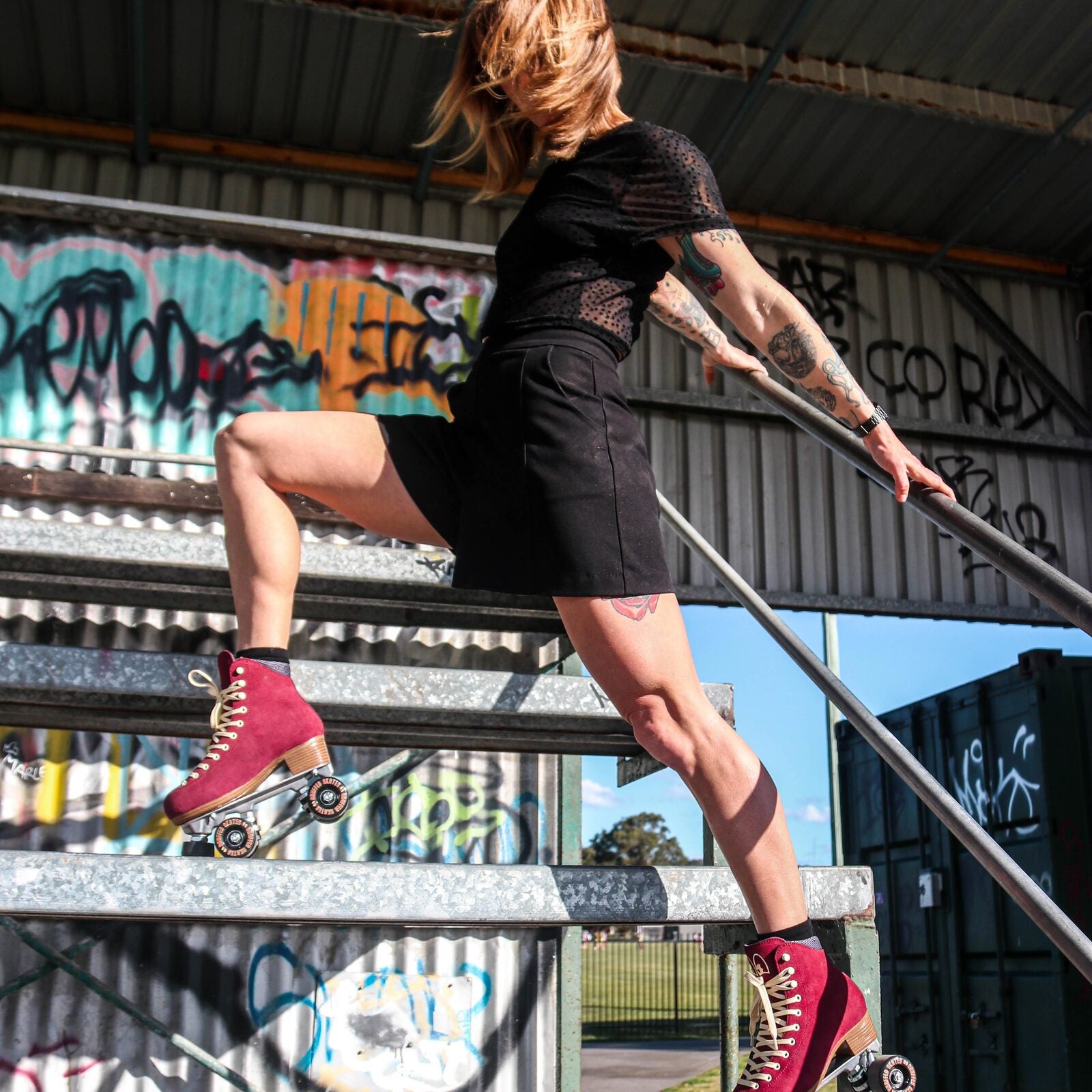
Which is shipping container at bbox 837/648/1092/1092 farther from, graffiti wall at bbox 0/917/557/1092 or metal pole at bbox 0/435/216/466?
metal pole at bbox 0/435/216/466

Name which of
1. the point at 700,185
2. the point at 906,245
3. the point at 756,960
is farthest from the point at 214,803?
the point at 906,245

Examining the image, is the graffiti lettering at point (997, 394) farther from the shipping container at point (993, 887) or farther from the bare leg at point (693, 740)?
the bare leg at point (693, 740)

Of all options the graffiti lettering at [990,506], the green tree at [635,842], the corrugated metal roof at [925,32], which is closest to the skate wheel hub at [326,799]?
the corrugated metal roof at [925,32]

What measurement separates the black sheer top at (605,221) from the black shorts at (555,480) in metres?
0.06

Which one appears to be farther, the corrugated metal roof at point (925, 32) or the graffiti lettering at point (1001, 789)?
the corrugated metal roof at point (925, 32)

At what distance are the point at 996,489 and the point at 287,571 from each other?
1030 cm

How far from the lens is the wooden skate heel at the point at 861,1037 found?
1.80 m

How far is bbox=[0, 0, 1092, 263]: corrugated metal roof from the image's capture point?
8.95 metres

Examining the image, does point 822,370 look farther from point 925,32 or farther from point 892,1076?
point 925,32

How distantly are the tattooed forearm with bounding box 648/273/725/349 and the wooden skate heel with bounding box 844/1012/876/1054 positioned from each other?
4.94 feet

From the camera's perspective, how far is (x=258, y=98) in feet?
31.7

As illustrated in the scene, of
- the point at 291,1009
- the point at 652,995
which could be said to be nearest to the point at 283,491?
the point at 291,1009

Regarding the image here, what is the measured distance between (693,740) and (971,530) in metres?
0.58

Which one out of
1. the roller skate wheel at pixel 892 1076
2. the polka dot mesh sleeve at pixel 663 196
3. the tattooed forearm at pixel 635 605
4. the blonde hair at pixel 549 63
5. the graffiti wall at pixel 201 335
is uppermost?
the graffiti wall at pixel 201 335
